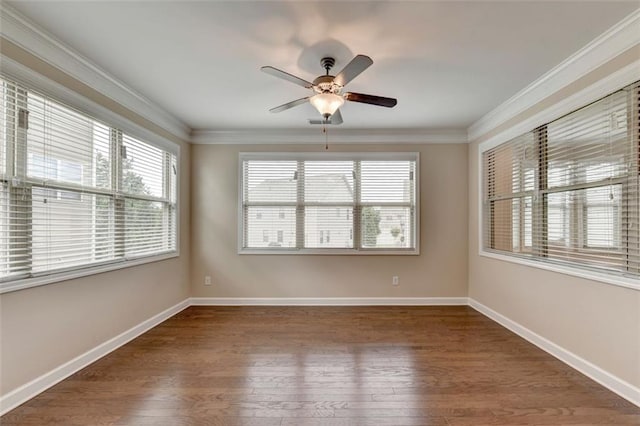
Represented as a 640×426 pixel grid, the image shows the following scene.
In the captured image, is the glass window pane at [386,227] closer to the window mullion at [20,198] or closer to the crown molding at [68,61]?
the crown molding at [68,61]

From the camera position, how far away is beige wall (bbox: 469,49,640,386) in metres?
2.18

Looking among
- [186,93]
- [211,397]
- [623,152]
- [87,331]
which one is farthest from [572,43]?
[87,331]

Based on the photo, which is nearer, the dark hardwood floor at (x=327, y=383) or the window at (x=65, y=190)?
the dark hardwood floor at (x=327, y=383)

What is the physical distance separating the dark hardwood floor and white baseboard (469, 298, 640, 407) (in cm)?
7

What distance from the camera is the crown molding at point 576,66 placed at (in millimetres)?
2109

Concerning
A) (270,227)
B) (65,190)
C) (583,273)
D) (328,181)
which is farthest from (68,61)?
(583,273)

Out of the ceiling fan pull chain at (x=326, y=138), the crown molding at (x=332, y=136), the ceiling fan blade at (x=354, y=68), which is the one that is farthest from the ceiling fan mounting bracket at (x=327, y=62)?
the crown molding at (x=332, y=136)

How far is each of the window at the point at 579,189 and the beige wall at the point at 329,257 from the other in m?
0.84

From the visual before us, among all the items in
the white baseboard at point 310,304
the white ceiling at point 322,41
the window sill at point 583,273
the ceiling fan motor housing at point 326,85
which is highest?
the white ceiling at point 322,41

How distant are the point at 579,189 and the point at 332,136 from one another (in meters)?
2.95

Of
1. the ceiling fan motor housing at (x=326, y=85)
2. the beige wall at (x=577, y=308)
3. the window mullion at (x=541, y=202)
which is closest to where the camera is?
the beige wall at (x=577, y=308)

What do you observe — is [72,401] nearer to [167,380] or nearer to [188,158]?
[167,380]

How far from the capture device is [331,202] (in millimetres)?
4594

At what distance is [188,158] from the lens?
14.9ft
